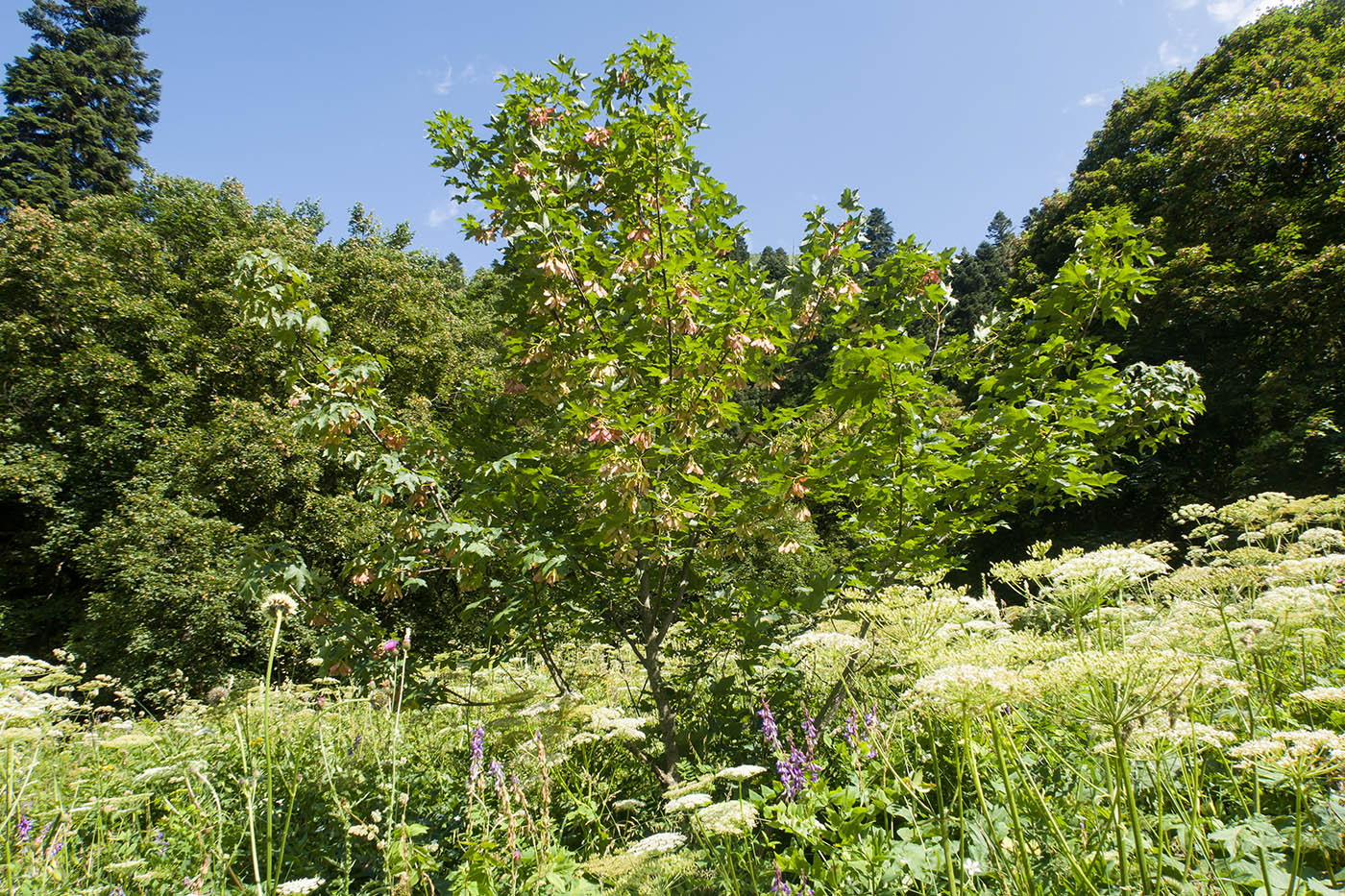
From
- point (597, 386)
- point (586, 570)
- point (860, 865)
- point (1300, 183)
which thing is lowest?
point (860, 865)

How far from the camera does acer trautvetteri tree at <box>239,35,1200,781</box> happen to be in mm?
2795

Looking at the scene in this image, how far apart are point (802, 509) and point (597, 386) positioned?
1293 mm

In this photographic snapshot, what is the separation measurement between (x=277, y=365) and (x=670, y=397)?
14.9 meters

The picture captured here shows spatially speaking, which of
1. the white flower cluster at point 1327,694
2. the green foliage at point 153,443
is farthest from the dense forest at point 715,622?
the green foliage at point 153,443

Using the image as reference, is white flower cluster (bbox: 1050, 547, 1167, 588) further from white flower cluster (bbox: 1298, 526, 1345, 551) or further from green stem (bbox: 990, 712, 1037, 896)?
white flower cluster (bbox: 1298, 526, 1345, 551)

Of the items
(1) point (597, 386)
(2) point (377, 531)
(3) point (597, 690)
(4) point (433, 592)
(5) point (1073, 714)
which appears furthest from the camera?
(4) point (433, 592)

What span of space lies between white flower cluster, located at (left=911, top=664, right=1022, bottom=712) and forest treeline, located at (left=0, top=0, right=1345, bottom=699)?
9.76 metres

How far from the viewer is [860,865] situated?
1867 mm

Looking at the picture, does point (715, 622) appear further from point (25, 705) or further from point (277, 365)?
point (277, 365)

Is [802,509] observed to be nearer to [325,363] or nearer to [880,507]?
[880,507]

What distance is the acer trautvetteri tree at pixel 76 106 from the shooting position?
1838 centimetres

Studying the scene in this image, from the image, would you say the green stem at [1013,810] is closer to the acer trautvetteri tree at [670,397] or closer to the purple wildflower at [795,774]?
the purple wildflower at [795,774]

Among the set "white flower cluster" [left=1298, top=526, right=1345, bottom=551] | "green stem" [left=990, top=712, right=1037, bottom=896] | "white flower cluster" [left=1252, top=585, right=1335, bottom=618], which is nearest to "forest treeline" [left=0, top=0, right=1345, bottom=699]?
"white flower cluster" [left=1298, top=526, right=1345, bottom=551]

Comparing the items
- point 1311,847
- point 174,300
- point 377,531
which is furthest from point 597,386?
point 174,300
